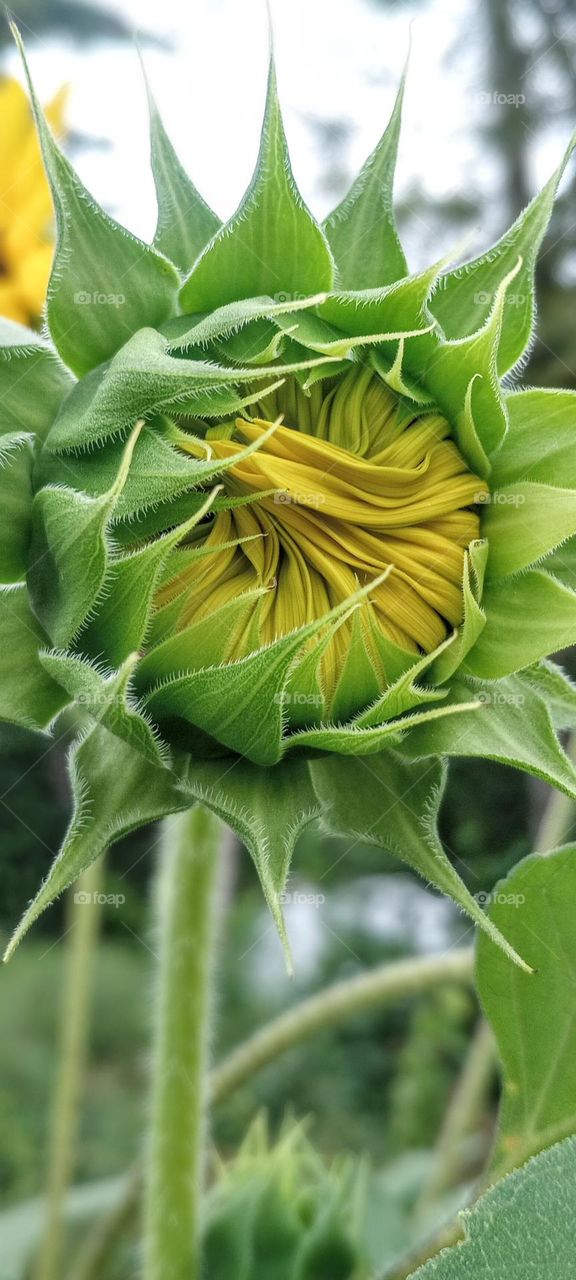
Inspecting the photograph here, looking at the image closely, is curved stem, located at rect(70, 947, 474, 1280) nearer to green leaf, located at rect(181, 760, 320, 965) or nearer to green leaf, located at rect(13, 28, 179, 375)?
green leaf, located at rect(181, 760, 320, 965)

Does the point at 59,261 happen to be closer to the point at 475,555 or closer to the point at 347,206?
the point at 347,206

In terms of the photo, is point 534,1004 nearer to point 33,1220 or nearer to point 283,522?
point 283,522

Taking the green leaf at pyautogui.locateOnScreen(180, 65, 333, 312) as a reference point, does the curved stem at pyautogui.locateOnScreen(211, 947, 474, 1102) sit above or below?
below

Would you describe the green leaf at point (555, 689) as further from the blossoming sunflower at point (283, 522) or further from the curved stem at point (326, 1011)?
the curved stem at point (326, 1011)

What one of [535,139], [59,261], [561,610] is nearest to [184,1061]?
[561,610]

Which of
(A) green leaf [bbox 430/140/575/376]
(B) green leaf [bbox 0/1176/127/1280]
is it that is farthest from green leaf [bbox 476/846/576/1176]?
(B) green leaf [bbox 0/1176/127/1280]
